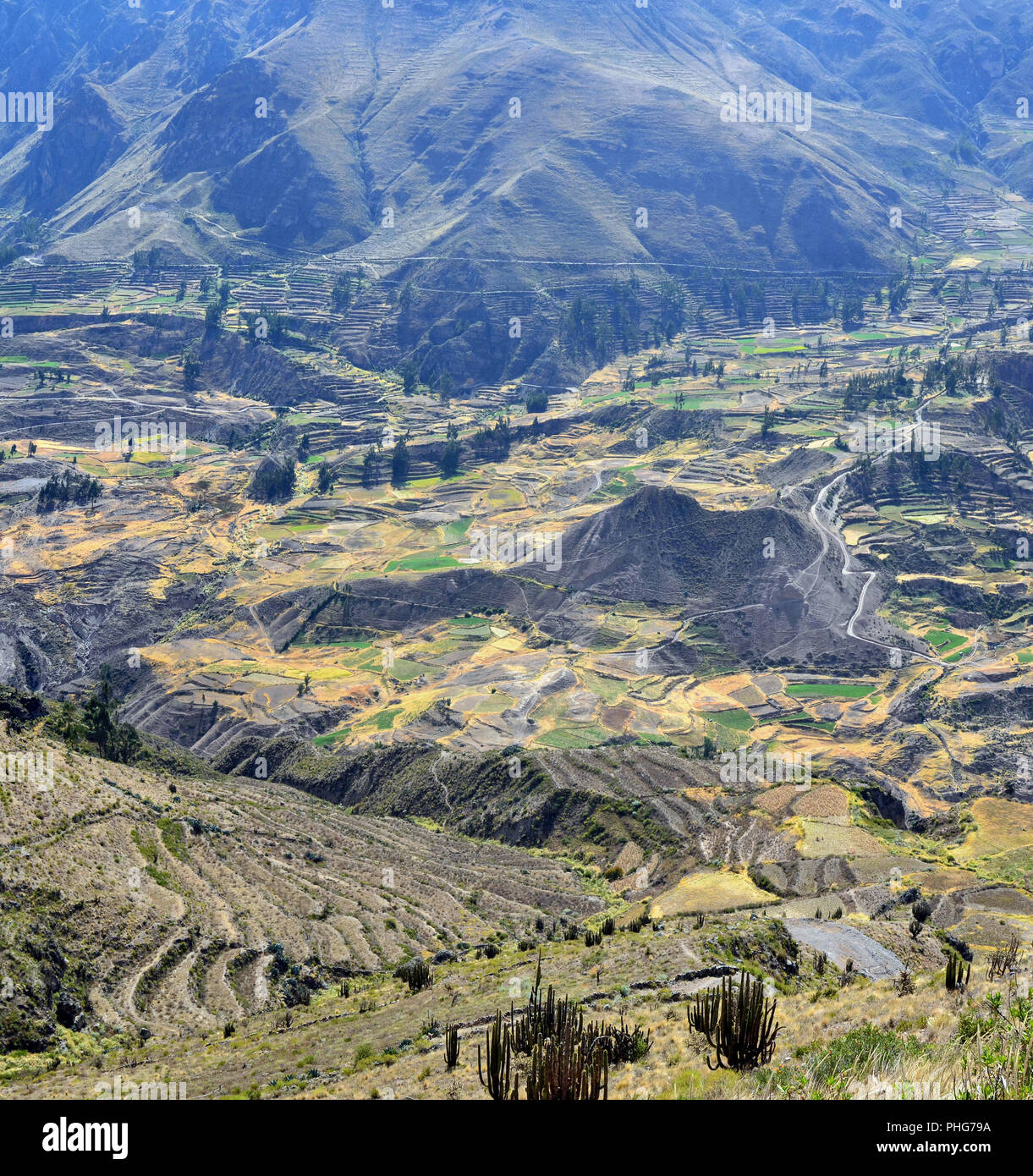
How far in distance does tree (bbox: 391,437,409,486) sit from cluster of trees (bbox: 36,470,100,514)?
38728 mm

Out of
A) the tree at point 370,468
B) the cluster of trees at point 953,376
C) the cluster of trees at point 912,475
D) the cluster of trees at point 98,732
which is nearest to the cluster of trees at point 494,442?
the tree at point 370,468

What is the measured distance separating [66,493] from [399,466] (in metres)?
43.4

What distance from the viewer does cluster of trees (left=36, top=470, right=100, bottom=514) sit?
130625 millimetres

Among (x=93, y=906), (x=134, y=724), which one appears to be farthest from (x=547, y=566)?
(x=93, y=906)

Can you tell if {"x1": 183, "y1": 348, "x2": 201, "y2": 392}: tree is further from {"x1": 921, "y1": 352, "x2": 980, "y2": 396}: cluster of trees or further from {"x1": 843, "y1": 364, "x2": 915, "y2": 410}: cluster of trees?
{"x1": 921, "y1": 352, "x2": 980, "y2": 396}: cluster of trees

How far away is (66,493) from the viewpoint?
13212 cm

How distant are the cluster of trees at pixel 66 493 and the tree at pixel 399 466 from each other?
38728 millimetres

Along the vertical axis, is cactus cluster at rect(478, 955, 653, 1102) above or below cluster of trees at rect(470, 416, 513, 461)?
below

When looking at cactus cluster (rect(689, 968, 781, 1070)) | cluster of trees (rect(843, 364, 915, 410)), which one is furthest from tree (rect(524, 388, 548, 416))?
cactus cluster (rect(689, 968, 781, 1070))

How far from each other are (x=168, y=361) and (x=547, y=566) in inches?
4293

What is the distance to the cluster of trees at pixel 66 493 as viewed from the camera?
13062 centimetres

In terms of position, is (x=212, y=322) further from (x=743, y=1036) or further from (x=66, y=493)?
(x=743, y=1036)

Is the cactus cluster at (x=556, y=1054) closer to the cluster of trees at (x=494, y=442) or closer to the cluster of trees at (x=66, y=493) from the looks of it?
the cluster of trees at (x=66, y=493)

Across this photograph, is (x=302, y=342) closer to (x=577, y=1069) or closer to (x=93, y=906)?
(x=93, y=906)
